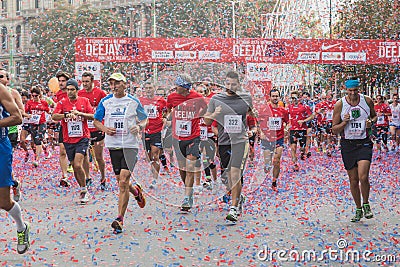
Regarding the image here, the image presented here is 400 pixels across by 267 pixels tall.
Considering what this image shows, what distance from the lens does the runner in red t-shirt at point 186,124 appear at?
10.9 m

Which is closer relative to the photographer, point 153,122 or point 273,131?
point 273,131

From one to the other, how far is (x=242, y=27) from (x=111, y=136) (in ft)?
158

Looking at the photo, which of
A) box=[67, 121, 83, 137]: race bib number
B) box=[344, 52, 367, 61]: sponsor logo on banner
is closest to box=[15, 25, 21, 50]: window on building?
box=[344, 52, 367, 61]: sponsor logo on banner

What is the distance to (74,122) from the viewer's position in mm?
11711

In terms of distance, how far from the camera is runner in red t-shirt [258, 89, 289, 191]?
12766mm

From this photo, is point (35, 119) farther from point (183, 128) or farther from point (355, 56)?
point (355, 56)

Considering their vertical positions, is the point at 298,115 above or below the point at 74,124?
below

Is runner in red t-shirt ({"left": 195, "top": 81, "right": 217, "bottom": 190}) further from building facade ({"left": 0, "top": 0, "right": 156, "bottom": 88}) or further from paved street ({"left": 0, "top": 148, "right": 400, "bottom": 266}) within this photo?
building facade ({"left": 0, "top": 0, "right": 156, "bottom": 88})

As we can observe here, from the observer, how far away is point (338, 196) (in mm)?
12328

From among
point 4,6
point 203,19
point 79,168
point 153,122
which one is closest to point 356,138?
point 79,168

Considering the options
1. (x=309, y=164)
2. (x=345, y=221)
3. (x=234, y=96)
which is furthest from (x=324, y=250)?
(x=309, y=164)

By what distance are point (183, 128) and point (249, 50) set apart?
20.1 m

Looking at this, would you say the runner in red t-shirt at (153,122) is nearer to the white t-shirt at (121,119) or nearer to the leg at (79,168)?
the leg at (79,168)

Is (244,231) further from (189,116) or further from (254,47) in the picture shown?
(254,47)
